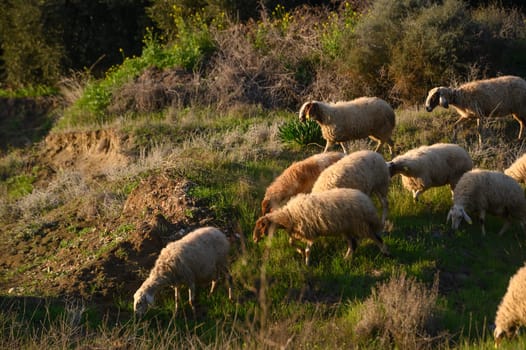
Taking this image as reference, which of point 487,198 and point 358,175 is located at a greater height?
point 358,175

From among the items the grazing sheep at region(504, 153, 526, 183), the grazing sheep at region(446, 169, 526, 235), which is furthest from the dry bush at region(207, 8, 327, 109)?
the grazing sheep at region(446, 169, 526, 235)

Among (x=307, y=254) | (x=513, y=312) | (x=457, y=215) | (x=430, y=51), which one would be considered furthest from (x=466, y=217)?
(x=430, y=51)

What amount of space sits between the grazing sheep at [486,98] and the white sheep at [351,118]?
107 centimetres

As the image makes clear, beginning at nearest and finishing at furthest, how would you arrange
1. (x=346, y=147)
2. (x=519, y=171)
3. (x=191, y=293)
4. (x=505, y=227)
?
1. (x=191, y=293)
2. (x=505, y=227)
3. (x=519, y=171)
4. (x=346, y=147)

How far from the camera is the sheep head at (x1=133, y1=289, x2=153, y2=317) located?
7633mm

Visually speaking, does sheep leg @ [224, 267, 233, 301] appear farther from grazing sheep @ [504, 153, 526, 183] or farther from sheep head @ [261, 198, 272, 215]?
grazing sheep @ [504, 153, 526, 183]

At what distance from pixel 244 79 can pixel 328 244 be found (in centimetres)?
915

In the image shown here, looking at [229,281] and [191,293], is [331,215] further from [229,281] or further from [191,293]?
[191,293]

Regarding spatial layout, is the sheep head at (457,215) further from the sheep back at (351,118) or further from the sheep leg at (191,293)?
the sheep leg at (191,293)

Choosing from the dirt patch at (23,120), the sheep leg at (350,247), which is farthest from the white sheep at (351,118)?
A: the dirt patch at (23,120)

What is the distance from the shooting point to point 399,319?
6.71m

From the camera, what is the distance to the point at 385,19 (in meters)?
15.8

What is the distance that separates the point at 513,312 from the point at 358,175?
3112 mm

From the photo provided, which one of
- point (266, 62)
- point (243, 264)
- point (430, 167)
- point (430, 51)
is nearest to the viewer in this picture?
point (243, 264)
